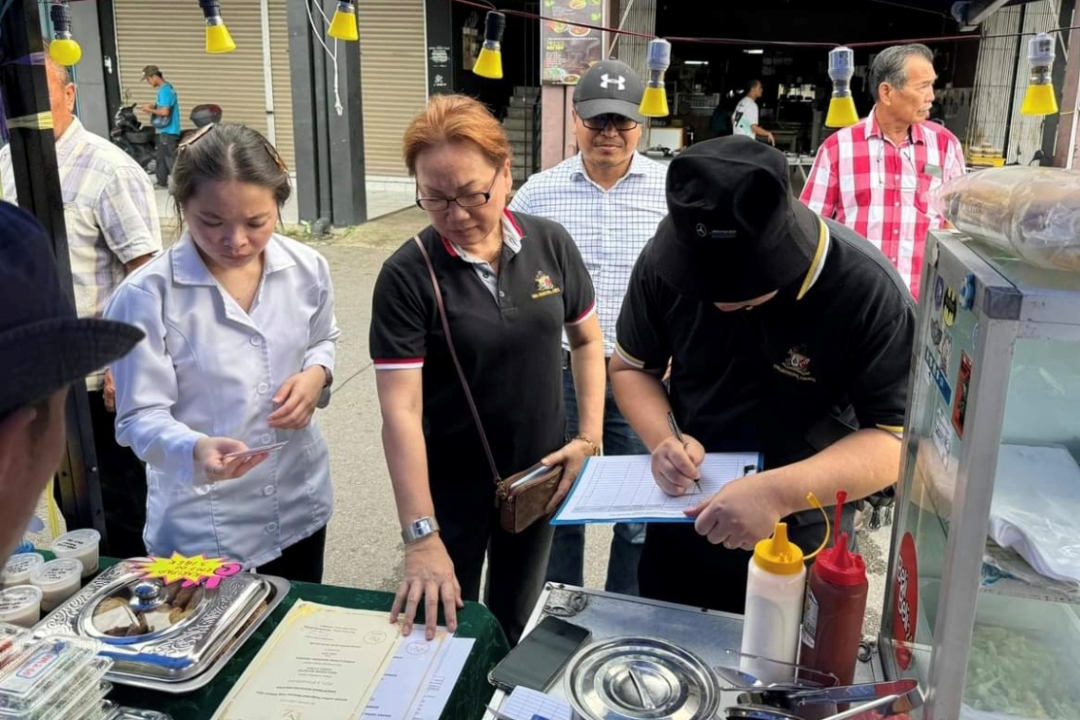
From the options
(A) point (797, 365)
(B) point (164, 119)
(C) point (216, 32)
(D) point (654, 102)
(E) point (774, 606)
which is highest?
(C) point (216, 32)

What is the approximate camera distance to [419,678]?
1.46 meters

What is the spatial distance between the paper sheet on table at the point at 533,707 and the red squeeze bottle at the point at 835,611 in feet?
1.21

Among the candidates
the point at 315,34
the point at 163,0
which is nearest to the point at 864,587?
the point at 315,34

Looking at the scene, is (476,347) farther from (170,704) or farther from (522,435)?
(170,704)

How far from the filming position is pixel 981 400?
91 centimetres

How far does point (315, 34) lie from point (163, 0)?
5.49m

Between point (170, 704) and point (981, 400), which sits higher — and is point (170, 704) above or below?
below

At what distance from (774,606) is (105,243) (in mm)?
2372

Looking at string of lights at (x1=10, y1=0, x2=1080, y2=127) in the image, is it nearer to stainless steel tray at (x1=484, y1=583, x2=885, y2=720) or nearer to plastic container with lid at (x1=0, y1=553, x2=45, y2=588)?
plastic container with lid at (x1=0, y1=553, x2=45, y2=588)

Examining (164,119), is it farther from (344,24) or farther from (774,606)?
(774,606)

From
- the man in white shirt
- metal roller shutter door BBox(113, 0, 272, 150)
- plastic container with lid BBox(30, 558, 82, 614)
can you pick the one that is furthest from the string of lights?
metal roller shutter door BBox(113, 0, 272, 150)

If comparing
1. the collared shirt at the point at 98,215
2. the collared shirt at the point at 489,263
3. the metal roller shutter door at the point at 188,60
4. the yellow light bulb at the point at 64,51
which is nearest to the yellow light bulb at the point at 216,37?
the yellow light bulb at the point at 64,51

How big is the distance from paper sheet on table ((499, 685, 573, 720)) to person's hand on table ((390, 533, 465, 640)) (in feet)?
1.12

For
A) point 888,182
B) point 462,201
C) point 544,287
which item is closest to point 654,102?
point 888,182
